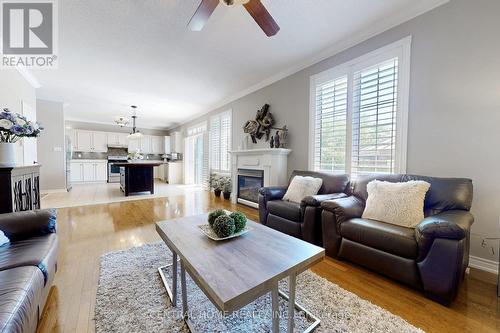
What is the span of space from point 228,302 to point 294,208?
5.99ft

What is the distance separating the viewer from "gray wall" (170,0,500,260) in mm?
1834

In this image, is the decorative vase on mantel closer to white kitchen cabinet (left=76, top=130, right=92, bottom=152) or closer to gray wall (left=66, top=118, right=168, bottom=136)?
gray wall (left=66, top=118, right=168, bottom=136)

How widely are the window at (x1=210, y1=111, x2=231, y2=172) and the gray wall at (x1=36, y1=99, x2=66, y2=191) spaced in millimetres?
4050

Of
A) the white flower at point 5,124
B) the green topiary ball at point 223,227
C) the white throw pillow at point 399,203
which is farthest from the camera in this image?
the white flower at point 5,124

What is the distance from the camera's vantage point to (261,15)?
1.79 m

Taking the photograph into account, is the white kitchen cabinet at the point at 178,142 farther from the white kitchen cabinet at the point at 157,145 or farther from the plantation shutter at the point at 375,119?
the plantation shutter at the point at 375,119

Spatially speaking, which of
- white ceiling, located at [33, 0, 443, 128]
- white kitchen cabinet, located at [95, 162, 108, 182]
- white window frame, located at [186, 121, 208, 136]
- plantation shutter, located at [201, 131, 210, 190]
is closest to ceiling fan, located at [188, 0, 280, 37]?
white ceiling, located at [33, 0, 443, 128]

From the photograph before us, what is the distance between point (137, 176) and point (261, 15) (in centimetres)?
526

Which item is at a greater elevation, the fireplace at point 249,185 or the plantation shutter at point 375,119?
the plantation shutter at point 375,119

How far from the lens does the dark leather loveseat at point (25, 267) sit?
2.91 feet

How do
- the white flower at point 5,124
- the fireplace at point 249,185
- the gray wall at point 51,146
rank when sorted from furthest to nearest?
the gray wall at point 51,146 < the fireplace at point 249,185 < the white flower at point 5,124

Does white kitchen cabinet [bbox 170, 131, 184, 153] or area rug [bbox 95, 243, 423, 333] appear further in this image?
white kitchen cabinet [bbox 170, 131, 184, 153]

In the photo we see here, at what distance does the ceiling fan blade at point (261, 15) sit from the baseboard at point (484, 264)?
9.50 feet

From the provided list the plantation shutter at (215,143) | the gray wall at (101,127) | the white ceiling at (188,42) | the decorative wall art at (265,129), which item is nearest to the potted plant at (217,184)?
the plantation shutter at (215,143)
